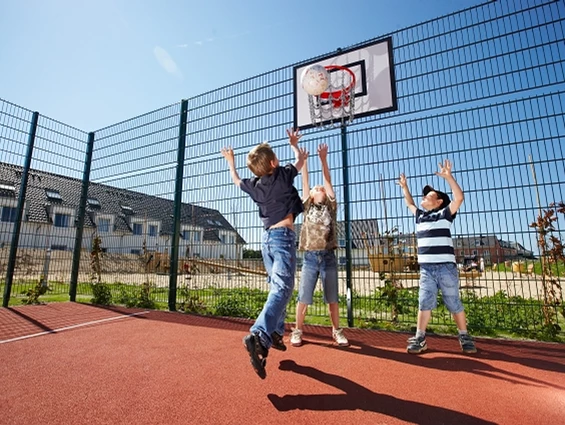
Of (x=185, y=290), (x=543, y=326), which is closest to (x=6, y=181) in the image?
(x=185, y=290)

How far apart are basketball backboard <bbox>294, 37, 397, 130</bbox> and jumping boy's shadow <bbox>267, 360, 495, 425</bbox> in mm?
3900

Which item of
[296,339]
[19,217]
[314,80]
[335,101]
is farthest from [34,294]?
[335,101]

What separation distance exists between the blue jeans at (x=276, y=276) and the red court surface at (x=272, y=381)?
0.45m

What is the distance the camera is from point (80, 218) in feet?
23.5

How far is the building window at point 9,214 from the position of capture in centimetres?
608

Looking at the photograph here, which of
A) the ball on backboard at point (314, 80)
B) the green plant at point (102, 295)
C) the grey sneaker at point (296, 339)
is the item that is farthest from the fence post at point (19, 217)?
the grey sneaker at point (296, 339)

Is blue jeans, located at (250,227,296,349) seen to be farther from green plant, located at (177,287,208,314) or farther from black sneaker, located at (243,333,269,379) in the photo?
green plant, located at (177,287,208,314)

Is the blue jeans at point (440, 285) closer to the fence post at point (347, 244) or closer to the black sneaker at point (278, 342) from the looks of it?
the fence post at point (347, 244)

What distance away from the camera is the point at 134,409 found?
6.37 ft

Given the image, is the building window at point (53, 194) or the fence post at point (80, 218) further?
the fence post at point (80, 218)

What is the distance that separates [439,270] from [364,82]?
3262 mm

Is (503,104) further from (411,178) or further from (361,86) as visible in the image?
(361,86)

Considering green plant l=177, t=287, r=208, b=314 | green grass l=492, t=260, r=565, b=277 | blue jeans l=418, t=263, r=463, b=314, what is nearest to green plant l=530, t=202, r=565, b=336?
green grass l=492, t=260, r=565, b=277

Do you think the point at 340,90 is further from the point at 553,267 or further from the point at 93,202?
the point at 93,202
